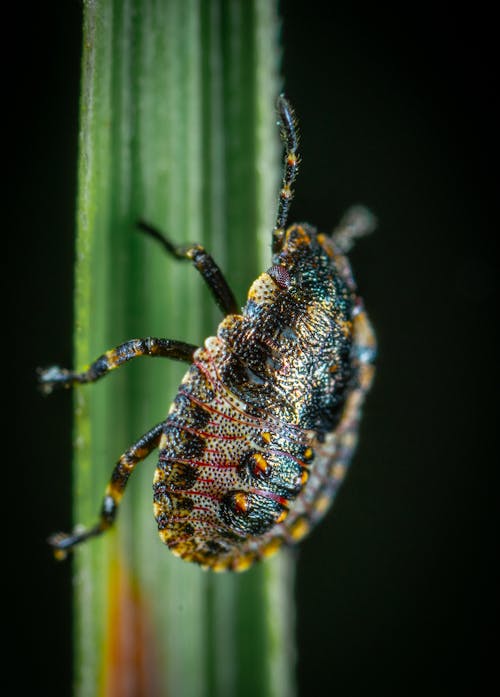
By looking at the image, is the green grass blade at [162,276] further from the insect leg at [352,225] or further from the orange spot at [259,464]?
the insect leg at [352,225]

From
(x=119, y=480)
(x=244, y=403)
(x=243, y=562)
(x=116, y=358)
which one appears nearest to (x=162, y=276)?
(x=116, y=358)

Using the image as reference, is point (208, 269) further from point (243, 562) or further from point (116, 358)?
point (243, 562)

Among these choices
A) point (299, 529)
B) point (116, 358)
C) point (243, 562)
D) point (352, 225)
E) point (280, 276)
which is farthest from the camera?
point (352, 225)

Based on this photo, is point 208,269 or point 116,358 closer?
point 116,358

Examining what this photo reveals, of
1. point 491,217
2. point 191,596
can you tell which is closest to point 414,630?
point 191,596

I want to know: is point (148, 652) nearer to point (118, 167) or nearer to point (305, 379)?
point (305, 379)

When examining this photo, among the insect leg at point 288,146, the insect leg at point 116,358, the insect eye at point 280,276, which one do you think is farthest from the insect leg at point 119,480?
the insect leg at point 288,146

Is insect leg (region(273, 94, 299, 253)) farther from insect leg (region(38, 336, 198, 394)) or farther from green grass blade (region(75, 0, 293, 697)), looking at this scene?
insect leg (region(38, 336, 198, 394))

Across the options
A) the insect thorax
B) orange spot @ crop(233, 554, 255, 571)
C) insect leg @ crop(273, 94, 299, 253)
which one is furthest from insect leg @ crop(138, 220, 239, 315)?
orange spot @ crop(233, 554, 255, 571)
